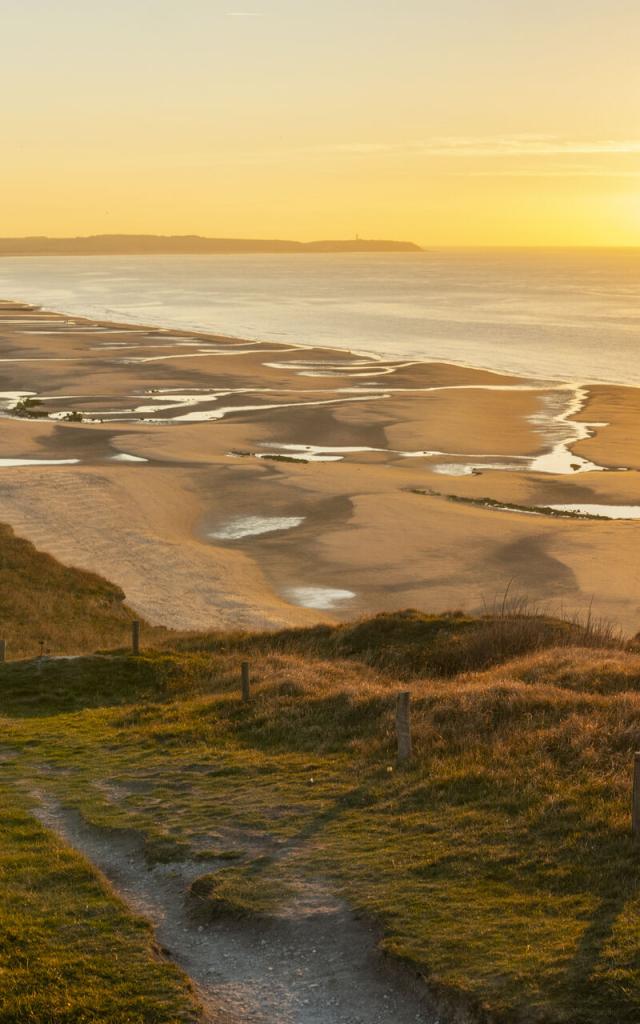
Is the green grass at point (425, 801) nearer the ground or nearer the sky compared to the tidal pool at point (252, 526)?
nearer the sky

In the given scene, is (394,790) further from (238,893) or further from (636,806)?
(636,806)

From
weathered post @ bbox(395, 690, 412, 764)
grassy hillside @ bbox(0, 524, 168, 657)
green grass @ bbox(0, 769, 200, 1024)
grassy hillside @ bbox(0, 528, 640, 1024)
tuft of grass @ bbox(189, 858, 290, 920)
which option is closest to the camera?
green grass @ bbox(0, 769, 200, 1024)

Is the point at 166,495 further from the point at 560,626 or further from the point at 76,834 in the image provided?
the point at 76,834

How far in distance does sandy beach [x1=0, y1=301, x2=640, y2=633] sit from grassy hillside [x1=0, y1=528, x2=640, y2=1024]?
10541 mm

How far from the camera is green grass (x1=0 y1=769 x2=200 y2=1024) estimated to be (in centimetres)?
1105

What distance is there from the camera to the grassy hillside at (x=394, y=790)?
11977 mm

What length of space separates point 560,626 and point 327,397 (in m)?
61.2

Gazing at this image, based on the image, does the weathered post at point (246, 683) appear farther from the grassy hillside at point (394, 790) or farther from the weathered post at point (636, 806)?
the weathered post at point (636, 806)

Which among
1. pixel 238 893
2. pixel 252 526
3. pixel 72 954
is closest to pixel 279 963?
pixel 238 893

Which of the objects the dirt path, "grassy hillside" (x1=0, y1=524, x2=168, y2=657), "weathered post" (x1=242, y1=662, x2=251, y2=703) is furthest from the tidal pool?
the dirt path

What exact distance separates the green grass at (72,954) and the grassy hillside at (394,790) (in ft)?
0.17

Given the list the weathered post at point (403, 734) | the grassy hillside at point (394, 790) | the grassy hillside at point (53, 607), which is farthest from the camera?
the grassy hillside at point (53, 607)

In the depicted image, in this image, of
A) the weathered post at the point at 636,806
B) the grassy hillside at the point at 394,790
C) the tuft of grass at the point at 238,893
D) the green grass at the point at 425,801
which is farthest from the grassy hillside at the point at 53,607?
the weathered post at the point at 636,806

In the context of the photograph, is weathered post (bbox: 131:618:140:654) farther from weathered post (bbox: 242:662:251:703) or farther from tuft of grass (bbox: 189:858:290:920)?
tuft of grass (bbox: 189:858:290:920)
